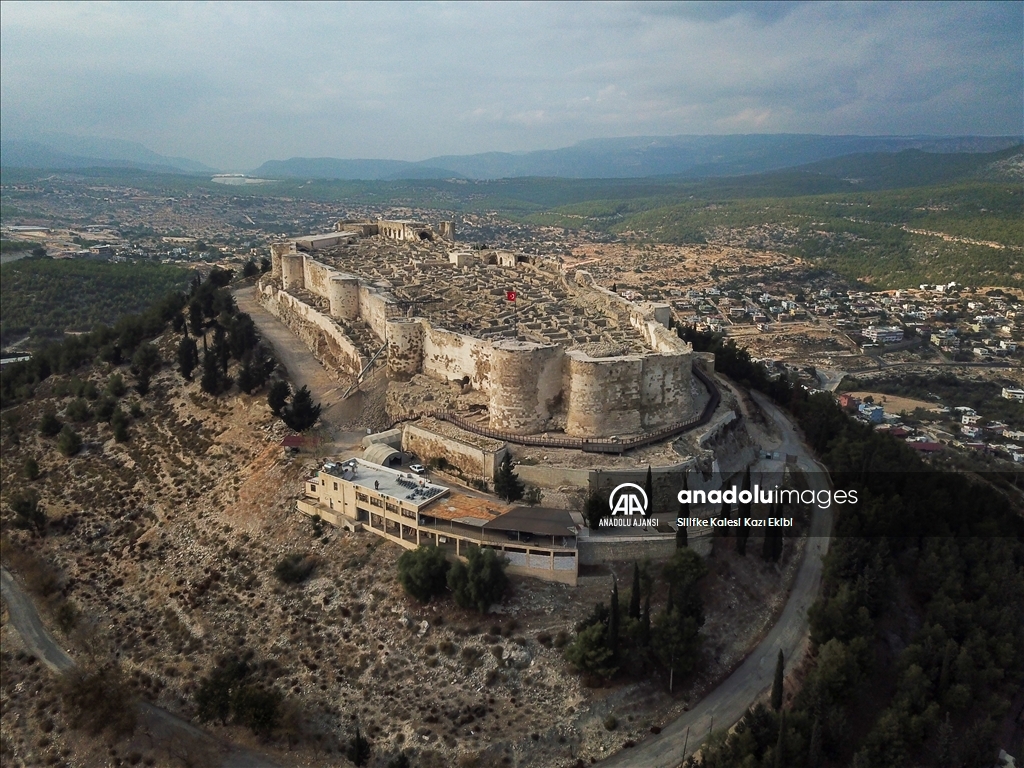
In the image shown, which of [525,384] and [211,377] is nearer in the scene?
[525,384]

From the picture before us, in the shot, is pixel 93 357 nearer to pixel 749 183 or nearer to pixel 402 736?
pixel 402 736

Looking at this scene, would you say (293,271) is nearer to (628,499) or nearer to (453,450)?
(453,450)

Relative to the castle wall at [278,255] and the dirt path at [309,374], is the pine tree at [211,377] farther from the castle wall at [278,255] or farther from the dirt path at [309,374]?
the castle wall at [278,255]

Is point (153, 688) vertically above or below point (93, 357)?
below

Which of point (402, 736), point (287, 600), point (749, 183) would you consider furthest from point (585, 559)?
point (749, 183)

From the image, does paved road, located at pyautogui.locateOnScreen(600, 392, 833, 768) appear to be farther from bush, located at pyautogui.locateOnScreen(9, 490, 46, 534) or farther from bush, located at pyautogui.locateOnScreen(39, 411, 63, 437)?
bush, located at pyautogui.locateOnScreen(39, 411, 63, 437)

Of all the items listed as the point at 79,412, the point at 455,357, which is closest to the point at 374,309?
the point at 455,357

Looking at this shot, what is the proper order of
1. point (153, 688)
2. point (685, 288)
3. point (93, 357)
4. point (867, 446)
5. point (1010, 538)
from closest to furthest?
point (153, 688)
point (1010, 538)
point (867, 446)
point (93, 357)
point (685, 288)
